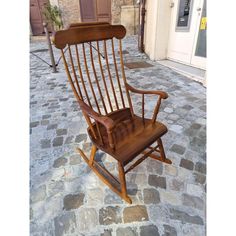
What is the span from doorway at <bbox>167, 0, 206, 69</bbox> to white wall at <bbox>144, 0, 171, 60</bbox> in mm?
121

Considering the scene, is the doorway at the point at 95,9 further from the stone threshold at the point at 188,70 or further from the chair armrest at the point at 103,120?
the chair armrest at the point at 103,120

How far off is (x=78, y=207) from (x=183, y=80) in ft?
8.46

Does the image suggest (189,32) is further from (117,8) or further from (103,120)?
(117,8)

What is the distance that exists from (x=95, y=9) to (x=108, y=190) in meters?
8.85

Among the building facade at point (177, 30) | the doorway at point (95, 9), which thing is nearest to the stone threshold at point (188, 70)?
the building facade at point (177, 30)

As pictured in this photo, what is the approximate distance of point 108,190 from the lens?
1.20 meters

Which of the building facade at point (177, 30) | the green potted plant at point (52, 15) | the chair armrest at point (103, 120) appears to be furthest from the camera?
the green potted plant at point (52, 15)

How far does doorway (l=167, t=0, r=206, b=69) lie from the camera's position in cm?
289

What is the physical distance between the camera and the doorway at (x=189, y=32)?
2.89m

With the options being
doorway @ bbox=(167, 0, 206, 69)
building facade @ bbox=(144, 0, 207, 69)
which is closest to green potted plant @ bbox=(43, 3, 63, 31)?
building facade @ bbox=(144, 0, 207, 69)

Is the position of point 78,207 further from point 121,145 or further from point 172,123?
point 172,123

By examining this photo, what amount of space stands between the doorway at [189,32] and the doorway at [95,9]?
5.63 m
